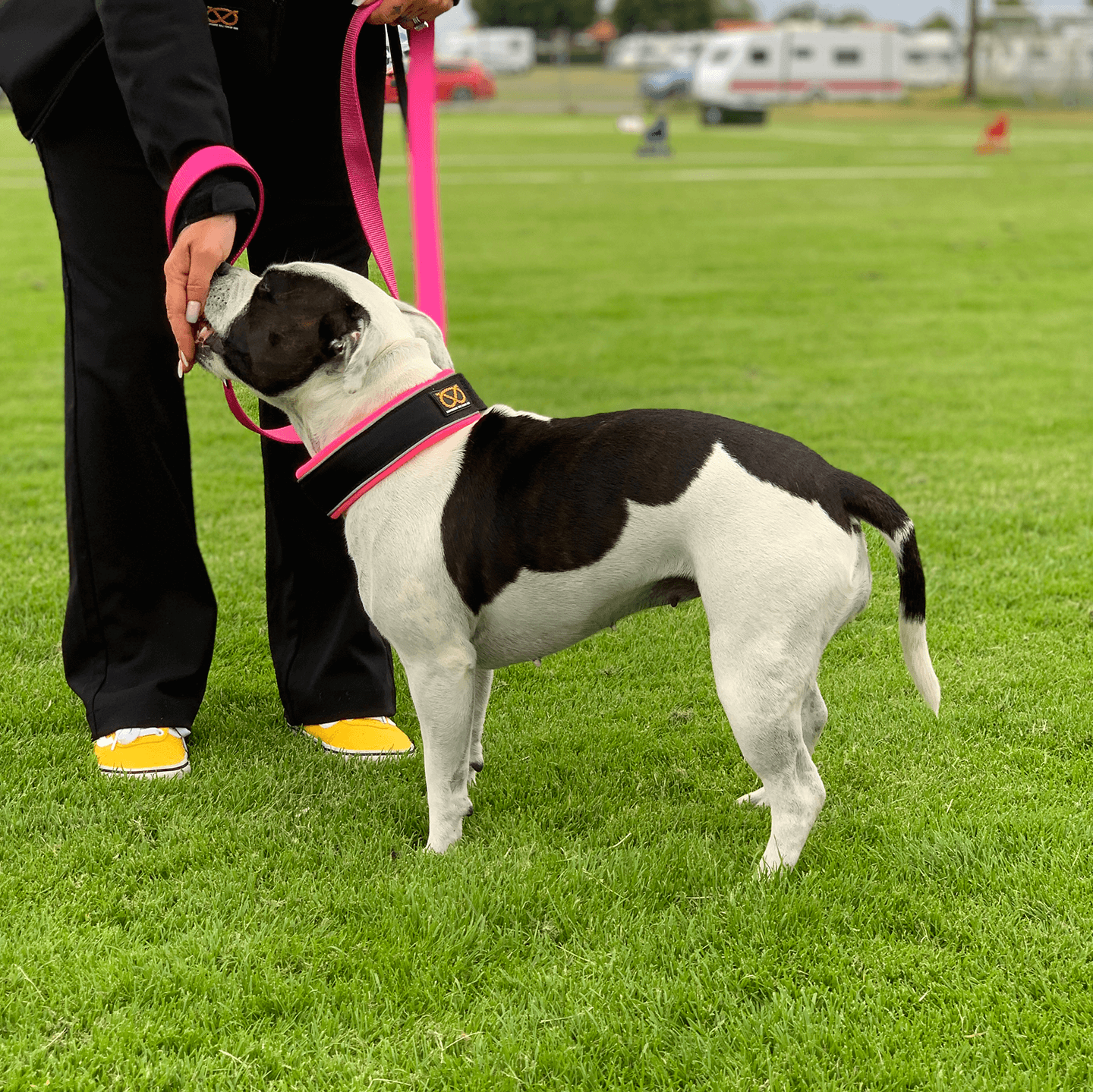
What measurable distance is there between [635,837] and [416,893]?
61 cm

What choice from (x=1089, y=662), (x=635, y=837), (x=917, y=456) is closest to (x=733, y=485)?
(x=635, y=837)

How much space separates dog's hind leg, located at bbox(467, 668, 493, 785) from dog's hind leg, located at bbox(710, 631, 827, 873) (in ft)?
2.34

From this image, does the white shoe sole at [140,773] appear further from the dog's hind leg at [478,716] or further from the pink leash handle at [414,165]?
the pink leash handle at [414,165]

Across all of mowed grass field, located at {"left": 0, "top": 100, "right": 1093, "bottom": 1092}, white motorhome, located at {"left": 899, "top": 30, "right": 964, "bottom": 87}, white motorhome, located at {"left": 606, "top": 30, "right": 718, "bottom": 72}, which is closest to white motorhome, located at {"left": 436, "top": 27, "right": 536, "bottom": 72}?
white motorhome, located at {"left": 606, "top": 30, "right": 718, "bottom": 72}

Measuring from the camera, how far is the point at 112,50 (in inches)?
108

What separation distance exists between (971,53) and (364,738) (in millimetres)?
Result: 56419

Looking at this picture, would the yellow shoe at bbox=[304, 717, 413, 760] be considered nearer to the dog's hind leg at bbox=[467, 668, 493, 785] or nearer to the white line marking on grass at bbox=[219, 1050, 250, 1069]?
the dog's hind leg at bbox=[467, 668, 493, 785]

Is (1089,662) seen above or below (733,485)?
below

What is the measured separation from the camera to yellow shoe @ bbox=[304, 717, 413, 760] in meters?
3.56

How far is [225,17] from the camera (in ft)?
9.91

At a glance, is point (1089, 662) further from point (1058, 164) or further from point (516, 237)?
point (1058, 164)

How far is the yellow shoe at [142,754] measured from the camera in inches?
131

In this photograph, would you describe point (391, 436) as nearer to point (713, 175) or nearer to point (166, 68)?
point (166, 68)

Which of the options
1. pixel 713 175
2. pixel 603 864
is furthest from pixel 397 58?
pixel 713 175
